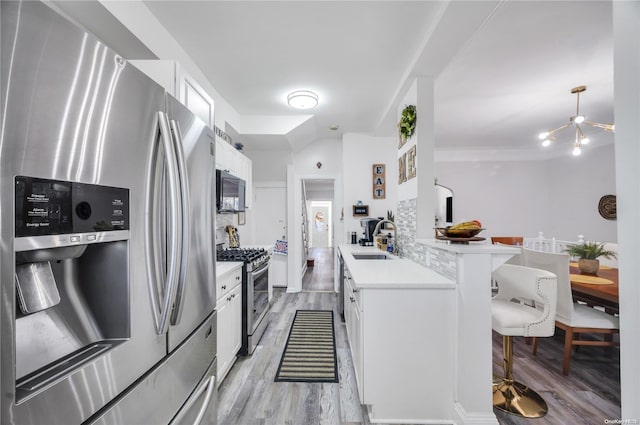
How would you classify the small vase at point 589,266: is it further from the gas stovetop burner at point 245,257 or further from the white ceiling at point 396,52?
the gas stovetop burner at point 245,257

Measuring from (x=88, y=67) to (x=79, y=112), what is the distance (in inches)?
4.4

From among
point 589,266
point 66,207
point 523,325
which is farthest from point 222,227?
point 589,266

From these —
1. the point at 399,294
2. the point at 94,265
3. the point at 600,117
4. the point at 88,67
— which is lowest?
the point at 399,294

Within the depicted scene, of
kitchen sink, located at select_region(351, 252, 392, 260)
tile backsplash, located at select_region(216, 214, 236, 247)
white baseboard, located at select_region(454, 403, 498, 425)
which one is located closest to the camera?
white baseboard, located at select_region(454, 403, 498, 425)

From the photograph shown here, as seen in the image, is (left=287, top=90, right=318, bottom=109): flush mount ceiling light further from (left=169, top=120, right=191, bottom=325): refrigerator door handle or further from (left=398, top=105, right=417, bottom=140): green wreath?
(left=169, top=120, right=191, bottom=325): refrigerator door handle

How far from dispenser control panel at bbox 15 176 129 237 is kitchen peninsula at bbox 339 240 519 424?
139cm

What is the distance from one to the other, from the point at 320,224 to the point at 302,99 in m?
9.41

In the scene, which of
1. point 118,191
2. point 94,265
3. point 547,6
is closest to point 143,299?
point 94,265

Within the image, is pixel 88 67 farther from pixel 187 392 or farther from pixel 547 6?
pixel 547 6

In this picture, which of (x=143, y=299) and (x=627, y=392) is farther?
(x=143, y=299)

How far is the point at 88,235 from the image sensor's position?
2.12ft

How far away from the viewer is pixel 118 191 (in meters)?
0.73

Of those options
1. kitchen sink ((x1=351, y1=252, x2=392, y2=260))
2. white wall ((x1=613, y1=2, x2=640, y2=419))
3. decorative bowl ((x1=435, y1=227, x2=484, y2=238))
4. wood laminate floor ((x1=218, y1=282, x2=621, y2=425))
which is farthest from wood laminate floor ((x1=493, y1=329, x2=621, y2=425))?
white wall ((x1=613, y1=2, x2=640, y2=419))

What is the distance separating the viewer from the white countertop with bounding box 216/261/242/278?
206cm
